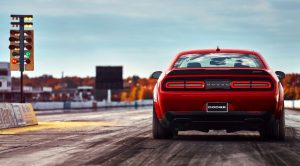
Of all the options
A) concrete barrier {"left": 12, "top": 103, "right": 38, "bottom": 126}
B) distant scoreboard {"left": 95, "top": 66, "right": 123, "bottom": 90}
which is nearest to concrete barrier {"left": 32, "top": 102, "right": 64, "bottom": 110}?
distant scoreboard {"left": 95, "top": 66, "right": 123, "bottom": 90}

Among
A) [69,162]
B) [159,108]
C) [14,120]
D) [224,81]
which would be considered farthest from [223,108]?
[14,120]

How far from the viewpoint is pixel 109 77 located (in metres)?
88.6

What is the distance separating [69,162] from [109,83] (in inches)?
3185

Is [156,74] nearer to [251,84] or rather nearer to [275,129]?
[251,84]

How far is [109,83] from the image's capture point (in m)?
88.1

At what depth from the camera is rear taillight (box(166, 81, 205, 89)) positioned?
389 inches

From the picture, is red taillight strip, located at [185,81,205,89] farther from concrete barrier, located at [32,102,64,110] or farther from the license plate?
concrete barrier, located at [32,102,64,110]

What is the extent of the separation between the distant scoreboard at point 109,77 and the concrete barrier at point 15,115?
68.4 m

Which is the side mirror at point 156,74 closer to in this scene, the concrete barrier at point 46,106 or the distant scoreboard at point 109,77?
the concrete barrier at point 46,106

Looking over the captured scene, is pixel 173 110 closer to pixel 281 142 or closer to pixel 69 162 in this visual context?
pixel 281 142

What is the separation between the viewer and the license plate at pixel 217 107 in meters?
9.75

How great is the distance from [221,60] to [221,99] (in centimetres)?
149

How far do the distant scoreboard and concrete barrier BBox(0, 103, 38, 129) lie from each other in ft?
224

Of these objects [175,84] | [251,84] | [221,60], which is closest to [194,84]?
[175,84]
